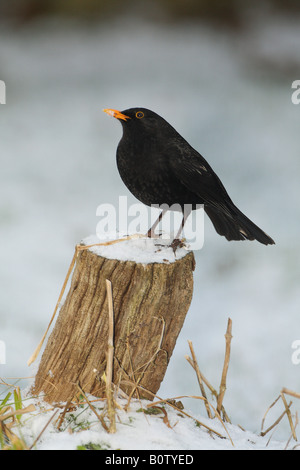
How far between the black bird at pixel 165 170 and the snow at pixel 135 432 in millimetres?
1170

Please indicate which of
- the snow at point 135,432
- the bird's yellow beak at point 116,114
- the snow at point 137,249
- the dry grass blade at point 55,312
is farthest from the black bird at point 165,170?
the snow at point 135,432

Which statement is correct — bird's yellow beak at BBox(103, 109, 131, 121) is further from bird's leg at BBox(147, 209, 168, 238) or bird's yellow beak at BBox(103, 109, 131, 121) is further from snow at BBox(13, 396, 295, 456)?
snow at BBox(13, 396, 295, 456)

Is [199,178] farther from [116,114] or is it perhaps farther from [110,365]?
[110,365]

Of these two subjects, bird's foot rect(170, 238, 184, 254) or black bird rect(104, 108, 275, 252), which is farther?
black bird rect(104, 108, 275, 252)

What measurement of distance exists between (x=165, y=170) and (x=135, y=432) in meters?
1.82

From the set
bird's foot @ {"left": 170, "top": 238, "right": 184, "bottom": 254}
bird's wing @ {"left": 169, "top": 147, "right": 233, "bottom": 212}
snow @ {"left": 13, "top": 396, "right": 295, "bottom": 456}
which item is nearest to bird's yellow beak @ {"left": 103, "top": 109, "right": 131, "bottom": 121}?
bird's wing @ {"left": 169, "top": 147, "right": 233, "bottom": 212}

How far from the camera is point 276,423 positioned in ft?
10.3

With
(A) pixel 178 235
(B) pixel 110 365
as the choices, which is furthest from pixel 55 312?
(A) pixel 178 235

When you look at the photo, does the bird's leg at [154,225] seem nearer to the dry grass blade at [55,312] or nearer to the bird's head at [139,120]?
the bird's head at [139,120]

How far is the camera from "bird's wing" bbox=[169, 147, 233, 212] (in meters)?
3.86

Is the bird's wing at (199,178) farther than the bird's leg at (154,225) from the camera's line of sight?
No

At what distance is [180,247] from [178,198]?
441 mm

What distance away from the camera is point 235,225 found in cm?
426

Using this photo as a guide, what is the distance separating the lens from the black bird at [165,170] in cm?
380
